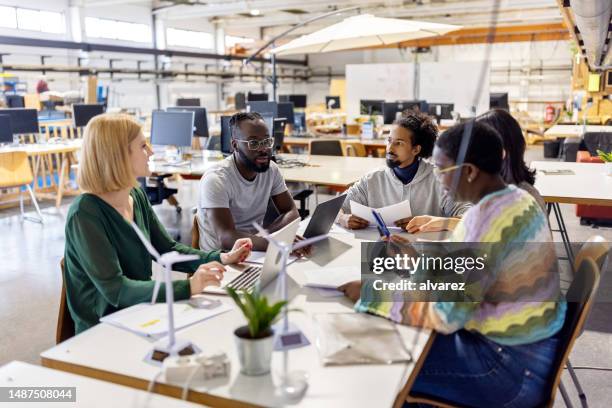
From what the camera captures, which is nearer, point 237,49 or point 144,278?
point 144,278

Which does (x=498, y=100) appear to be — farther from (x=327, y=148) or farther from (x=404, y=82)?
(x=327, y=148)

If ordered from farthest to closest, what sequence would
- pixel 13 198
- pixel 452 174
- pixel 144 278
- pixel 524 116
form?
1. pixel 524 116
2. pixel 13 198
3. pixel 144 278
4. pixel 452 174

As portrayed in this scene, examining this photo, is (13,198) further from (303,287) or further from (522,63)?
(522,63)

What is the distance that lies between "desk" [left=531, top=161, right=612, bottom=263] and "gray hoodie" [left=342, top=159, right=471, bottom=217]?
0.89 metres

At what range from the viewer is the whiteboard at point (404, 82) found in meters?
10.7

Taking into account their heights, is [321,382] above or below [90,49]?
below

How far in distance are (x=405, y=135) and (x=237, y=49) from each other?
14698mm

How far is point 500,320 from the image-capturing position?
1454 mm

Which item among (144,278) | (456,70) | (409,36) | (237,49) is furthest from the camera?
(237,49)

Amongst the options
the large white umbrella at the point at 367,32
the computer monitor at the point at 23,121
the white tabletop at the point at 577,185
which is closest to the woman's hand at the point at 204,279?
the white tabletop at the point at 577,185

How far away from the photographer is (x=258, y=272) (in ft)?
6.52

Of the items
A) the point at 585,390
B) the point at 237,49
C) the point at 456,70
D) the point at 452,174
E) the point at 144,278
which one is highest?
the point at 237,49

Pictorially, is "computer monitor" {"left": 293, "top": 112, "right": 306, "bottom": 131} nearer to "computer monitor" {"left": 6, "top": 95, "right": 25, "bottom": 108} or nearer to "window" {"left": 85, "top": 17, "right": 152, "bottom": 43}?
"computer monitor" {"left": 6, "top": 95, "right": 25, "bottom": 108}

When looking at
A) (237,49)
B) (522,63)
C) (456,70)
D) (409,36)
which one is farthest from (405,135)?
(522,63)
